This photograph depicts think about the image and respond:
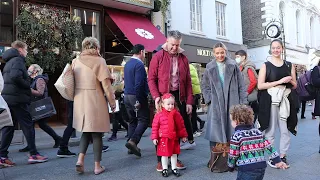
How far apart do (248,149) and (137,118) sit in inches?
106

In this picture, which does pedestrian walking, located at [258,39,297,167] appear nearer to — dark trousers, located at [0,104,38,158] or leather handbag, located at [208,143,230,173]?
leather handbag, located at [208,143,230,173]

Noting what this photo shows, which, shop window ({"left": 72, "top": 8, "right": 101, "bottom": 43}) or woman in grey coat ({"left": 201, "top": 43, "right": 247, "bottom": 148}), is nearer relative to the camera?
woman in grey coat ({"left": 201, "top": 43, "right": 247, "bottom": 148})

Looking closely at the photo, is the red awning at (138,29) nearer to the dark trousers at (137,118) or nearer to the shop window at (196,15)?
the shop window at (196,15)

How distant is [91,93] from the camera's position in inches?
166

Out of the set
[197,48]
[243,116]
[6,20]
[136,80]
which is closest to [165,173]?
[243,116]

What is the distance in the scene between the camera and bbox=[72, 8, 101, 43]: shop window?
10633mm

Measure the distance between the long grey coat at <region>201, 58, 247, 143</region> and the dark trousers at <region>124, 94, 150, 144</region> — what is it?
1161 mm

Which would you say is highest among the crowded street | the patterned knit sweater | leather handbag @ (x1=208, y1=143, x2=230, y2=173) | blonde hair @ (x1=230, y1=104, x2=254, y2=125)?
blonde hair @ (x1=230, y1=104, x2=254, y2=125)

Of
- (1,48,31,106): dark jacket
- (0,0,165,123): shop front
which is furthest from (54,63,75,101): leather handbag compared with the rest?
(0,0,165,123): shop front

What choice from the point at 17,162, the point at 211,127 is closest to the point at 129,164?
the point at 211,127

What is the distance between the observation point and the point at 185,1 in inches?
560

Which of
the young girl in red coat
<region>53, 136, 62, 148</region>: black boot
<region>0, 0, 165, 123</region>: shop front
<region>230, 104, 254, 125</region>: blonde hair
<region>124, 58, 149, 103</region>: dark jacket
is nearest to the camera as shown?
<region>230, 104, 254, 125</region>: blonde hair

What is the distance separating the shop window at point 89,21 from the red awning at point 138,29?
578 mm

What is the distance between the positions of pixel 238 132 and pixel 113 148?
3.83 meters
